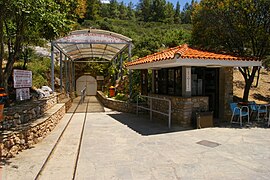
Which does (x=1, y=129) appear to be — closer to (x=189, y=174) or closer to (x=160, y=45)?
(x=189, y=174)

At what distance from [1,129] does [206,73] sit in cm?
725

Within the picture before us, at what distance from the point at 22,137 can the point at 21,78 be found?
279 centimetres

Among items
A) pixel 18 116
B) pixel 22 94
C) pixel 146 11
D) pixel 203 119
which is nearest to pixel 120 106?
pixel 203 119

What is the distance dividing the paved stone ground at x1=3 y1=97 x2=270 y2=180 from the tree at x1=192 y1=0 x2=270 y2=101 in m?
3.71

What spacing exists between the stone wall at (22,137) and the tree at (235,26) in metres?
7.47

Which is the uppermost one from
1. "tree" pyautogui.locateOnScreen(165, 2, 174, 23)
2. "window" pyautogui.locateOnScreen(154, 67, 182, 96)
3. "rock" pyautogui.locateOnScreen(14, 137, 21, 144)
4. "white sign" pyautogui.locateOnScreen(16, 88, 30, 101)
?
"tree" pyautogui.locateOnScreen(165, 2, 174, 23)

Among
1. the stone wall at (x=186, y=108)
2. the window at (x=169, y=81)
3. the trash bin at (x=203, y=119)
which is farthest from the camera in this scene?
the window at (x=169, y=81)

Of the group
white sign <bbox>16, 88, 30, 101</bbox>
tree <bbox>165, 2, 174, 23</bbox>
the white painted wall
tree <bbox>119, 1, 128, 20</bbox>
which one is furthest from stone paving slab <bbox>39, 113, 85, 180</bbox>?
tree <bbox>119, 1, 128, 20</bbox>

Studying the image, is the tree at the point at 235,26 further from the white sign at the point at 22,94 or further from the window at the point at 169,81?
the white sign at the point at 22,94

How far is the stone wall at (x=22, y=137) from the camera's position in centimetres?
491

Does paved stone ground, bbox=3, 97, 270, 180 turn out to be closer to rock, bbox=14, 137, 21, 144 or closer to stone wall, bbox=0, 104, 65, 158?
stone wall, bbox=0, 104, 65, 158

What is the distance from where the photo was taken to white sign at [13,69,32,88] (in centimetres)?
730

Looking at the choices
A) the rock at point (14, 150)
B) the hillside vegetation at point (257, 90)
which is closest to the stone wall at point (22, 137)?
the rock at point (14, 150)

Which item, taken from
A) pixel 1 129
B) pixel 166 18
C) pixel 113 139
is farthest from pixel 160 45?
pixel 166 18
